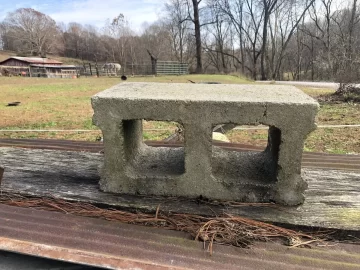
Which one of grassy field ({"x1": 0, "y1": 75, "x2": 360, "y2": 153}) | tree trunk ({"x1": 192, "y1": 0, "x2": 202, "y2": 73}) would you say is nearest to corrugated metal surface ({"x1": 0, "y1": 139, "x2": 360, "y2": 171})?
grassy field ({"x1": 0, "y1": 75, "x2": 360, "y2": 153})

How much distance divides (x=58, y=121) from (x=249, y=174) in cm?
770

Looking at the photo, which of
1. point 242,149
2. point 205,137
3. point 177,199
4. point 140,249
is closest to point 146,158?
point 177,199

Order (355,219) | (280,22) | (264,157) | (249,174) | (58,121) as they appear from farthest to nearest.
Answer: (280,22)
(58,121)
(264,157)
(249,174)
(355,219)

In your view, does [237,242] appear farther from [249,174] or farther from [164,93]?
[164,93]

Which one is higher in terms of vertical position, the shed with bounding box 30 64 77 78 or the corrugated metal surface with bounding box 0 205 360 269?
the shed with bounding box 30 64 77 78

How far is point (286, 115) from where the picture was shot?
6.66 ft

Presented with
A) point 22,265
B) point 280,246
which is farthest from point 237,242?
point 22,265

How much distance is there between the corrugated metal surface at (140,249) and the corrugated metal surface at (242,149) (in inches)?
62.2

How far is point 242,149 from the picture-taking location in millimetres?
3871

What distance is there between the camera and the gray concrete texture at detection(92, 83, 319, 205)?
2049 mm

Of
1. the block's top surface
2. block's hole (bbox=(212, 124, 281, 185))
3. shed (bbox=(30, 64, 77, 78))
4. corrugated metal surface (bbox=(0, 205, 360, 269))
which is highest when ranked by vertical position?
shed (bbox=(30, 64, 77, 78))

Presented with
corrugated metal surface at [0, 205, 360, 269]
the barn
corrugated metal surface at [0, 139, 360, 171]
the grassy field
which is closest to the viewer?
corrugated metal surface at [0, 205, 360, 269]

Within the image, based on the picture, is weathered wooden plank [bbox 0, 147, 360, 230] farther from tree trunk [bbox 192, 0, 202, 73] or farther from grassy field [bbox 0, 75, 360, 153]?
tree trunk [bbox 192, 0, 202, 73]

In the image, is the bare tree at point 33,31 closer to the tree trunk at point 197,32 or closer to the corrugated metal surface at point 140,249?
the tree trunk at point 197,32
